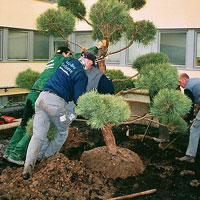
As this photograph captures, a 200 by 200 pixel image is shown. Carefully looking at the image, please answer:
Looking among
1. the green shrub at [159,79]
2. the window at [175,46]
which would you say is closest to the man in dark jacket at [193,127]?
the green shrub at [159,79]

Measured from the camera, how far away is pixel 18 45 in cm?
938

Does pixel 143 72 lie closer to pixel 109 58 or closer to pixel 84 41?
pixel 109 58

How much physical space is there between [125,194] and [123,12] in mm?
2326

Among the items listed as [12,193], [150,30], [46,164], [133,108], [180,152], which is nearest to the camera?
[12,193]

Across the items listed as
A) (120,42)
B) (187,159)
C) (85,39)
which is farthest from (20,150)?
(85,39)

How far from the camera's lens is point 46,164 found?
3.96m

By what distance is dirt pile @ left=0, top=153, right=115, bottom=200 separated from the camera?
3396mm

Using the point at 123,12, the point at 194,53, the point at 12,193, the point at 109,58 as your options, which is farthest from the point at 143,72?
the point at 109,58

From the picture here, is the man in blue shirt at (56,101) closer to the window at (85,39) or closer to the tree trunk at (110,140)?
the tree trunk at (110,140)

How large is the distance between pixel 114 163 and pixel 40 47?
266 inches

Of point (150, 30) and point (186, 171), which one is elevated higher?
point (150, 30)

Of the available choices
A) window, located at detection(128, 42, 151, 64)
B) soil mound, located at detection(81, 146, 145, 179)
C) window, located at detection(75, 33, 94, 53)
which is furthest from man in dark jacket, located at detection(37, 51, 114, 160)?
window, located at detection(75, 33, 94, 53)

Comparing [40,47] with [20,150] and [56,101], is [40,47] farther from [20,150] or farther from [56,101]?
[56,101]

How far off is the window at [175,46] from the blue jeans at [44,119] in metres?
5.22
